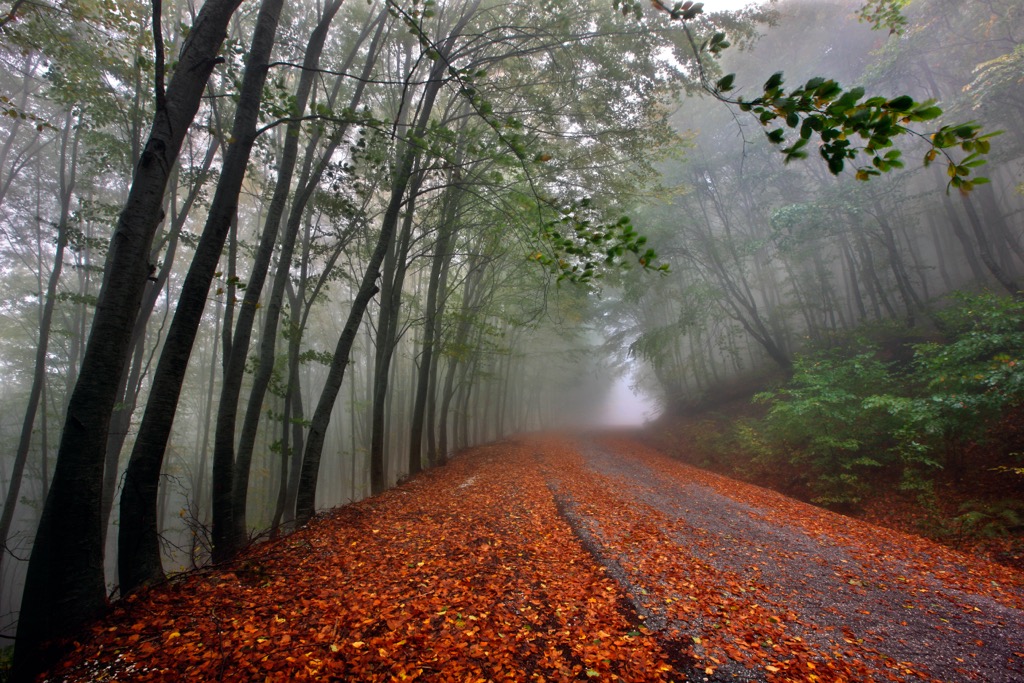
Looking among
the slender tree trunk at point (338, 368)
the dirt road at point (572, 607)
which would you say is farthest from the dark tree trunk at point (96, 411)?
the slender tree trunk at point (338, 368)

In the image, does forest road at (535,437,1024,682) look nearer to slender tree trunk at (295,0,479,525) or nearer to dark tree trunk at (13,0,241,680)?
slender tree trunk at (295,0,479,525)

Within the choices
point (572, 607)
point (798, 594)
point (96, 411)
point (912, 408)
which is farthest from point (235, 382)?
point (912, 408)

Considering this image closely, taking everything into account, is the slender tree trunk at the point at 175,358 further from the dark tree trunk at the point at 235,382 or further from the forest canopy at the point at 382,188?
the dark tree trunk at the point at 235,382

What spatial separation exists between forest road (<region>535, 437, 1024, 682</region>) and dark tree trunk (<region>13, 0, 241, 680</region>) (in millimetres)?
4072

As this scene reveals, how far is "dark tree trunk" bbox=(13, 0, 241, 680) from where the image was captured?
2.58 meters

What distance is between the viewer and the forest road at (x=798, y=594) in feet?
8.95

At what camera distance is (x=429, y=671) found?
2502 mm

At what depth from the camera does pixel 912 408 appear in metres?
6.75

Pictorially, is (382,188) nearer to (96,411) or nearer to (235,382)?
(235,382)

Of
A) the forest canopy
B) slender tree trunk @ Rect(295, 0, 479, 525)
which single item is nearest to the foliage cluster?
the forest canopy

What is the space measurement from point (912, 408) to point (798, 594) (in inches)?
209

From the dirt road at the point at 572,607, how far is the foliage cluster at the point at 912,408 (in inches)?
90.9

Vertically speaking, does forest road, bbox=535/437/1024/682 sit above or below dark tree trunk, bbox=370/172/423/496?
below

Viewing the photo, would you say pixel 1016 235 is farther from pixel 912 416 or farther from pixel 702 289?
pixel 912 416
